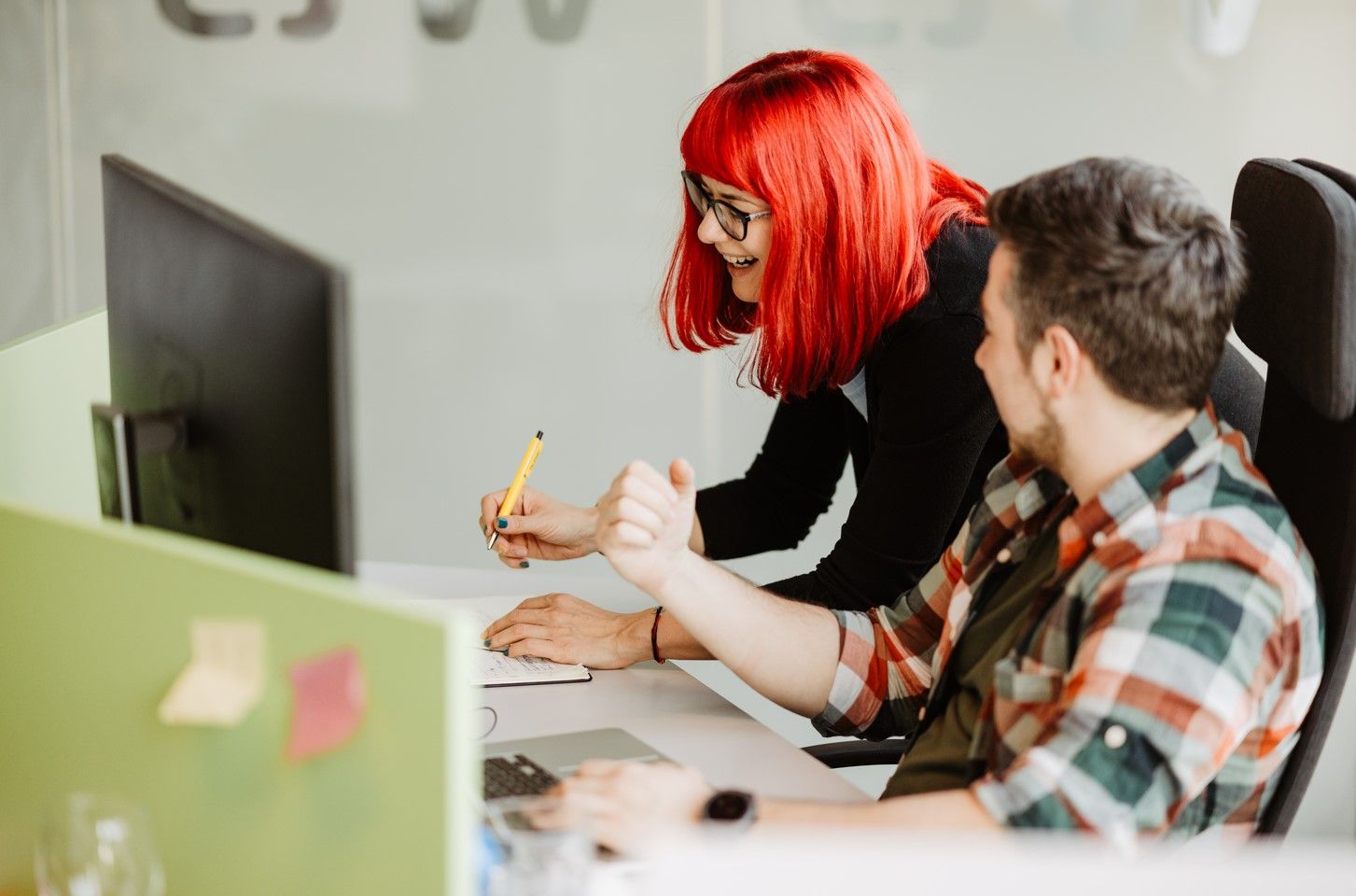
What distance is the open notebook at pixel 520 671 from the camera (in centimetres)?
154

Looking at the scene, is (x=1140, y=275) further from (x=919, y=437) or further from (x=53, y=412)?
(x=53, y=412)

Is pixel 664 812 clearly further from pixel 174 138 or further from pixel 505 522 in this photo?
pixel 174 138

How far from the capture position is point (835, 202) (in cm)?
171

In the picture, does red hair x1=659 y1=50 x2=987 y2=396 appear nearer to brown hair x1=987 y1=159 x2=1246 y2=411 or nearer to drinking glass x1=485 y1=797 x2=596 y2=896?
brown hair x1=987 y1=159 x2=1246 y2=411

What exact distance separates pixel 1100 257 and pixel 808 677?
0.58 metres

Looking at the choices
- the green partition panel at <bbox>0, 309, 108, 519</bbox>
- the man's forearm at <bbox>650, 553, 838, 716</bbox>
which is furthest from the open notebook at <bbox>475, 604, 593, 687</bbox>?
the green partition panel at <bbox>0, 309, 108, 519</bbox>

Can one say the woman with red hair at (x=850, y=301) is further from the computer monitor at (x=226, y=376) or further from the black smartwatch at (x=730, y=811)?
the computer monitor at (x=226, y=376)

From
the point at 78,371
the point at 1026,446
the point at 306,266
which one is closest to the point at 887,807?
the point at 1026,446

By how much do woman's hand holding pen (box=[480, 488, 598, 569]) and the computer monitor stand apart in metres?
0.68

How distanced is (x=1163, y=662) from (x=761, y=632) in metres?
0.53

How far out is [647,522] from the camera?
1.33 meters

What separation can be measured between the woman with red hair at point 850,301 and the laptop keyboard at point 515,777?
1.05 feet

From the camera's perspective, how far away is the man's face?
3.97 ft

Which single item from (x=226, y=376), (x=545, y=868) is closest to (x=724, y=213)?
(x=226, y=376)
